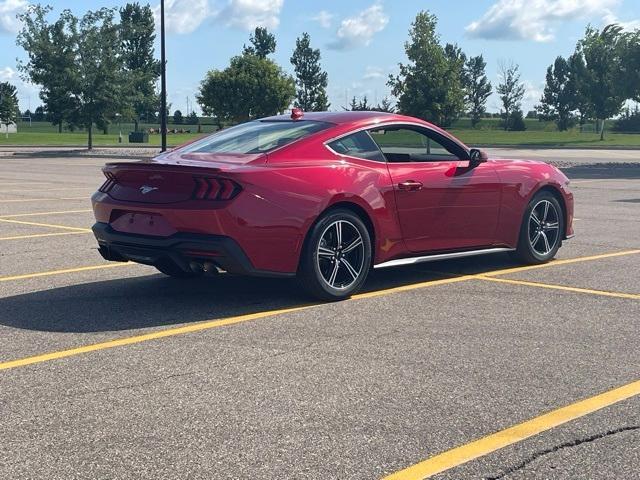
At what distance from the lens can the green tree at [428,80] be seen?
5266cm

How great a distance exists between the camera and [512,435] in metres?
3.90

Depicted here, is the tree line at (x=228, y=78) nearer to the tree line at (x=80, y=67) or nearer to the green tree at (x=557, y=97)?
the tree line at (x=80, y=67)

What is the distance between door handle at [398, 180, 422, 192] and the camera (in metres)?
7.20

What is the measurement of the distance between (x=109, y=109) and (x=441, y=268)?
40122 millimetres

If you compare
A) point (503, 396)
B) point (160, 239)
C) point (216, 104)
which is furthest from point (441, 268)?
point (216, 104)

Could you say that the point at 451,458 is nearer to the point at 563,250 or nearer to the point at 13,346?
the point at 13,346

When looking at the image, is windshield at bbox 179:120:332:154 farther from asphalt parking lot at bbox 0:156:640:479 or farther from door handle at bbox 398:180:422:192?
asphalt parking lot at bbox 0:156:640:479

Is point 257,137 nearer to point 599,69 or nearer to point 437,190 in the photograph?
point 437,190

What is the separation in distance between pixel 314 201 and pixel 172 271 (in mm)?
1605

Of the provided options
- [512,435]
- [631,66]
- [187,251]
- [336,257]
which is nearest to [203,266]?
[187,251]

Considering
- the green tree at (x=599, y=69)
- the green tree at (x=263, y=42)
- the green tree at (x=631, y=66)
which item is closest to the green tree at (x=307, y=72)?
the green tree at (x=263, y=42)

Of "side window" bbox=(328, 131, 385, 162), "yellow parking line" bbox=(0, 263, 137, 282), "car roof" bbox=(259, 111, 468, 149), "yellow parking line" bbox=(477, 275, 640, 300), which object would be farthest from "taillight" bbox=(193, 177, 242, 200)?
"yellow parking line" bbox=(477, 275, 640, 300)

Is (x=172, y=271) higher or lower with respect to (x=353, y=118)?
lower

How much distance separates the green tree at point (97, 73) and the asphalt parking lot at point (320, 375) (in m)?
39.0
